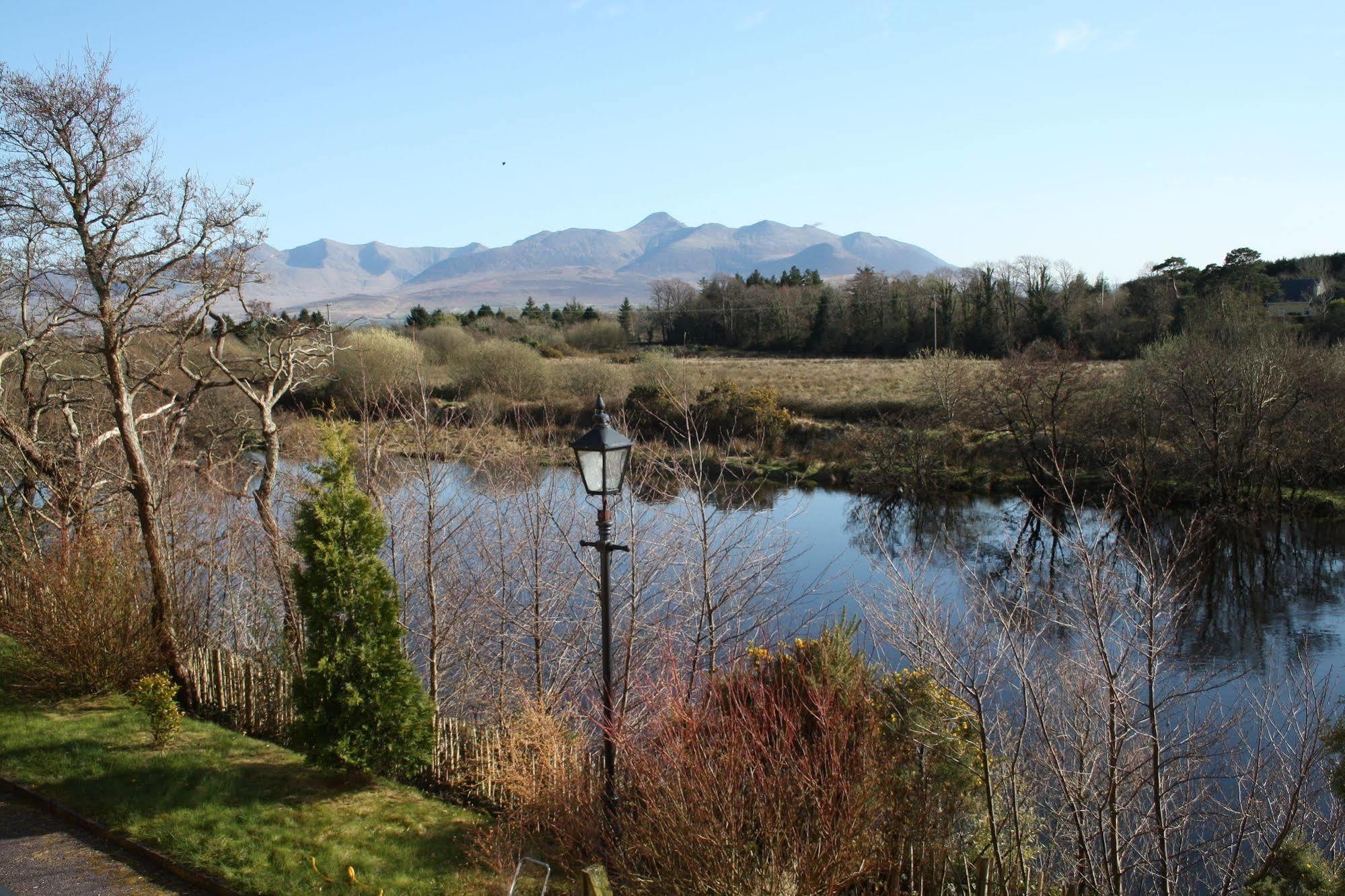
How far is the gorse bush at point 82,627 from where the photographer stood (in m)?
9.74

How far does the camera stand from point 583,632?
11.2 metres

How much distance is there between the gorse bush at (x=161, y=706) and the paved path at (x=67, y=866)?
1140mm

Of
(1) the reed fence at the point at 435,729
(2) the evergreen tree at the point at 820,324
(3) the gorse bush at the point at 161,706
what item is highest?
(2) the evergreen tree at the point at 820,324

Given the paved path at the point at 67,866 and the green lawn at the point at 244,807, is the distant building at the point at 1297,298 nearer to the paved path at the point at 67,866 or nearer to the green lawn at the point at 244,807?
the green lawn at the point at 244,807

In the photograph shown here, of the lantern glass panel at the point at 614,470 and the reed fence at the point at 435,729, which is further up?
the lantern glass panel at the point at 614,470

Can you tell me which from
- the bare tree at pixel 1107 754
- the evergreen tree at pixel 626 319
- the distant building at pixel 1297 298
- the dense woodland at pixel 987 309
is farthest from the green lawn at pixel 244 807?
the evergreen tree at pixel 626 319

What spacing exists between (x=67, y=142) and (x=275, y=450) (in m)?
4.69

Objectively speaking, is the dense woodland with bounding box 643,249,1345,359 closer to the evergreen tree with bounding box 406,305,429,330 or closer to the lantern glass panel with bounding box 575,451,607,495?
the evergreen tree with bounding box 406,305,429,330

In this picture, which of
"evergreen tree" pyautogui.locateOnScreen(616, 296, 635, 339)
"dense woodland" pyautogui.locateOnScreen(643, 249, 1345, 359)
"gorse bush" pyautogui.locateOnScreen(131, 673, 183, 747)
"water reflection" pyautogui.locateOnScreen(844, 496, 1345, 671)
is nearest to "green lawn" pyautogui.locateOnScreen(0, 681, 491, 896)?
"gorse bush" pyautogui.locateOnScreen(131, 673, 183, 747)

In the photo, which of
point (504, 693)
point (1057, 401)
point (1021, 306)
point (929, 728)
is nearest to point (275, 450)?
point (504, 693)

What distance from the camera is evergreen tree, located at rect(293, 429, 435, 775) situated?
780 centimetres

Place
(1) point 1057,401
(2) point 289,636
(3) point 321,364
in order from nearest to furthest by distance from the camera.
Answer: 1. (2) point 289,636
2. (3) point 321,364
3. (1) point 1057,401

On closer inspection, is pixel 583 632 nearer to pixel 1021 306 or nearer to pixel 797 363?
pixel 797 363

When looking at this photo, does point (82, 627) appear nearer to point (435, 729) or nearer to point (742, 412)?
point (435, 729)
